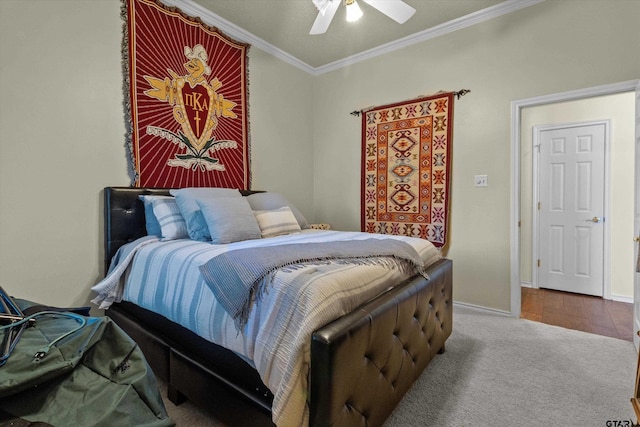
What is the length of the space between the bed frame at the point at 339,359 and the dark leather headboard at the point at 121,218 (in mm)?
501

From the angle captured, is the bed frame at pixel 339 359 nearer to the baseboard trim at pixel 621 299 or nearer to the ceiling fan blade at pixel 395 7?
the ceiling fan blade at pixel 395 7

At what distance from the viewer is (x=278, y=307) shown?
118 centimetres

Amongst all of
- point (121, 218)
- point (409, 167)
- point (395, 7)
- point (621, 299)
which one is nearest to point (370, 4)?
point (395, 7)

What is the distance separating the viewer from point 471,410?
1580 millimetres

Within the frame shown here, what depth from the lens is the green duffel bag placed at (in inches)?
31.0

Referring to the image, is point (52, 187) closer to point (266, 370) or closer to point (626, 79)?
point (266, 370)

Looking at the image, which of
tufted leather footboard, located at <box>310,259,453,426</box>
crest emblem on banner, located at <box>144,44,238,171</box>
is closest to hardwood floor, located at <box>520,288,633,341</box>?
tufted leather footboard, located at <box>310,259,453,426</box>

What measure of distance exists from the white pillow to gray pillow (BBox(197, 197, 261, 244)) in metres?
0.14

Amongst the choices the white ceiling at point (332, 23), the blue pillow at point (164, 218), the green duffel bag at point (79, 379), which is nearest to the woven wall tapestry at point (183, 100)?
the white ceiling at point (332, 23)

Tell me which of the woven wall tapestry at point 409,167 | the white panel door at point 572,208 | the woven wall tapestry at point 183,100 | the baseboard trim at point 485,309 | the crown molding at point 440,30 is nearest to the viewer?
the woven wall tapestry at point 183,100

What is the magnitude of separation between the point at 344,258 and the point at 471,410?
1.00 metres

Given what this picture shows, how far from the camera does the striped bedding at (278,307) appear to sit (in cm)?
108

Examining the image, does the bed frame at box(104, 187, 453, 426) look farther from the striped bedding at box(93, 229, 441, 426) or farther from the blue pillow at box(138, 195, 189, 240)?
the blue pillow at box(138, 195, 189, 240)

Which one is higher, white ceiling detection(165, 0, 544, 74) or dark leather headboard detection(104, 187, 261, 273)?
white ceiling detection(165, 0, 544, 74)
